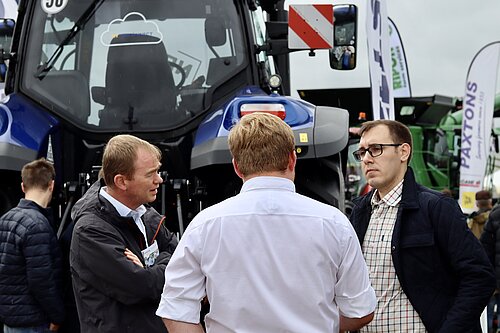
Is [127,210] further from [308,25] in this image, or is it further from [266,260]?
[308,25]

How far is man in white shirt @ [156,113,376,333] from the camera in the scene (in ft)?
7.33

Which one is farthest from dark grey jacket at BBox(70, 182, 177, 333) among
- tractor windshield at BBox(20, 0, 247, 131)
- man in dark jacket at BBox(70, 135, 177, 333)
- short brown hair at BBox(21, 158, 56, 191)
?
tractor windshield at BBox(20, 0, 247, 131)

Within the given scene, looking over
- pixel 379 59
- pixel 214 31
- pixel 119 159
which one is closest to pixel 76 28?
pixel 214 31

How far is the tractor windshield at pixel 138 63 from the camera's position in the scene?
531 cm

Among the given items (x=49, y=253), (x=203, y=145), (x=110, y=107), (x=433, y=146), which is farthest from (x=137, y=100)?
(x=433, y=146)

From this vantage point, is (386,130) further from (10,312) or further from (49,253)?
(10,312)

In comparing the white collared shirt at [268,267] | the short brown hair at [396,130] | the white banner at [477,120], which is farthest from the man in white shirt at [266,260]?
the white banner at [477,120]

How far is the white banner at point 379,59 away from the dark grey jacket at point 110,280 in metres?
5.71

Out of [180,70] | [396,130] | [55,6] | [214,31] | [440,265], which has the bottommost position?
[440,265]

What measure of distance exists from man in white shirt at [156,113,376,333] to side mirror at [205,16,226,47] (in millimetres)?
3080

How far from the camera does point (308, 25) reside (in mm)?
5285

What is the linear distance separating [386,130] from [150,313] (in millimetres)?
1234

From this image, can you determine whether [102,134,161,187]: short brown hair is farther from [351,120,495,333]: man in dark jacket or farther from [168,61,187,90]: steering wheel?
[168,61,187,90]: steering wheel

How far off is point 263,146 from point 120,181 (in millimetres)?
1026
